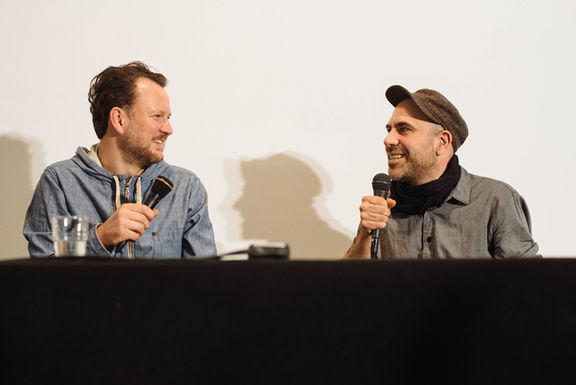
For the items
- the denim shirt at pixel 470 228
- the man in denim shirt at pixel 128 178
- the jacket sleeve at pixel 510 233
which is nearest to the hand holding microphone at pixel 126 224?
the man in denim shirt at pixel 128 178

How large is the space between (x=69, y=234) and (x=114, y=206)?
0.75 meters

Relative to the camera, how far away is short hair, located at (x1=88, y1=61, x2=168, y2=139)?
6.59 ft

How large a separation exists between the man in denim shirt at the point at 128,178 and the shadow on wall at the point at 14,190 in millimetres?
359

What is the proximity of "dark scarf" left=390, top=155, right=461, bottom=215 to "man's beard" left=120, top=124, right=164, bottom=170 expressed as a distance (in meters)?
0.89

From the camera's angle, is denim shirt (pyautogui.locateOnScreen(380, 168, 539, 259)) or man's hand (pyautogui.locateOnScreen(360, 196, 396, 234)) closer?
man's hand (pyautogui.locateOnScreen(360, 196, 396, 234))

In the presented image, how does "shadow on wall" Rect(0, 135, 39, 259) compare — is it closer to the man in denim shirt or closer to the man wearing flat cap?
the man in denim shirt

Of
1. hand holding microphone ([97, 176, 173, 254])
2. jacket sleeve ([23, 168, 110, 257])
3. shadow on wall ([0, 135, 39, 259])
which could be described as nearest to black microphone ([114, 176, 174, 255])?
hand holding microphone ([97, 176, 173, 254])

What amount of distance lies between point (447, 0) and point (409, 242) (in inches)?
41.0

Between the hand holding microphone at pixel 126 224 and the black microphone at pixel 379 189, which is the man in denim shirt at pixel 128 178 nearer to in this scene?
the hand holding microphone at pixel 126 224

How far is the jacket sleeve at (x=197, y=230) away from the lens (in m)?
1.94

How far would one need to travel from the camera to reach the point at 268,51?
2.27 metres

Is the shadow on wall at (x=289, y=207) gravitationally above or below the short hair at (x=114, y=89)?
below

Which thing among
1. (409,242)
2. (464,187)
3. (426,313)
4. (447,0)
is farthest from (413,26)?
(426,313)

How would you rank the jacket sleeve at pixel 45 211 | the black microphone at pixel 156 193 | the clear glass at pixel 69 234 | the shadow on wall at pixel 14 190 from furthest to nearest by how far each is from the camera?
the shadow on wall at pixel 14 190 < the jacket sleeve at pixel 45 211 < the black microphone at pixel 156 193 < the clear glass at pixel 69 234
